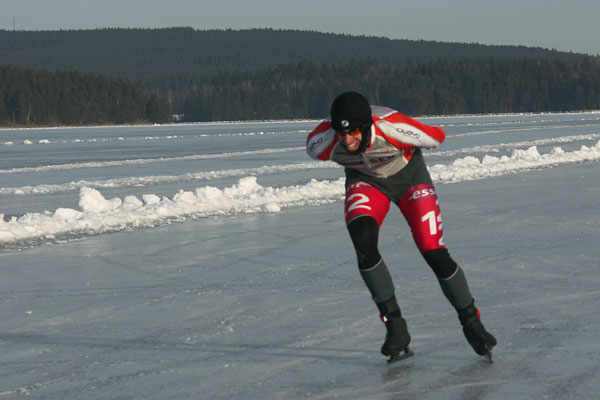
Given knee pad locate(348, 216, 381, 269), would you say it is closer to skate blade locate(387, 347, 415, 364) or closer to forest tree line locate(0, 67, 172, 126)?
skate blade locate(387, 347, 415, 364)

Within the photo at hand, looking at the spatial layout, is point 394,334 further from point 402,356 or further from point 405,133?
point 405,133

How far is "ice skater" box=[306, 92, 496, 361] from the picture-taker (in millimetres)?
4383

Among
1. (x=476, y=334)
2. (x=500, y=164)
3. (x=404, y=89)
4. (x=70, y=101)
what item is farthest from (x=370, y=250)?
(x=404, y=89)

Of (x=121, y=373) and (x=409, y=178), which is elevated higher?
(x=409, y=178)

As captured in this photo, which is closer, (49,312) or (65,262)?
(49,312)

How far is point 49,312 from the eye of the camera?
227 inches

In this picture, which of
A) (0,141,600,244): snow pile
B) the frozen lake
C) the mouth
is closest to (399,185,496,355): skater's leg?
the frozen lake

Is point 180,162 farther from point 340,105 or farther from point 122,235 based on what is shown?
point 340,105

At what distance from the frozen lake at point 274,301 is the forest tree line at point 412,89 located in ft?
472

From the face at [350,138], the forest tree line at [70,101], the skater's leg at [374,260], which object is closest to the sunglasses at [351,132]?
Answer: the face at [350,138]

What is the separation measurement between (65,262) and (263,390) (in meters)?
4.20

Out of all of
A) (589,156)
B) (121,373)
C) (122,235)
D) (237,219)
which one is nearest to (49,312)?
(121,373)

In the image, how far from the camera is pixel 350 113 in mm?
4137

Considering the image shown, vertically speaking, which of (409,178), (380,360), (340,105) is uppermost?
(340,105)
